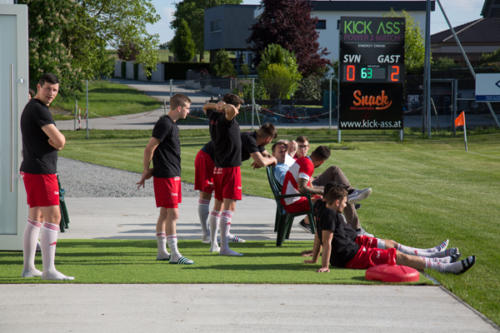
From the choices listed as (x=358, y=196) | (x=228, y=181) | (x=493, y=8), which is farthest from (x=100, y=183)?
(x=493, y=8)

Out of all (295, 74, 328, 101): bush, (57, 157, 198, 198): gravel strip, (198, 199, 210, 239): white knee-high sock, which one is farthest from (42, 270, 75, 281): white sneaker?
(295, 74, 328, 101): bush

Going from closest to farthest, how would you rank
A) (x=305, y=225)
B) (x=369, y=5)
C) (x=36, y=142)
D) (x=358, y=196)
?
(x=36, y=142) → (x=358, y=196) → (x=305, y=225) → (x=369, y=5)

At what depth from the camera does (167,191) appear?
7.52 meters

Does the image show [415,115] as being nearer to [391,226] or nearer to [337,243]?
[391,226]

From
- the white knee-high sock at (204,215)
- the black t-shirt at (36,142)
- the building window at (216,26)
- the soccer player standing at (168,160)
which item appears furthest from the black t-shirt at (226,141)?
the building window at (216,26)

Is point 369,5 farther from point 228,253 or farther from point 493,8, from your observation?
point 228,253

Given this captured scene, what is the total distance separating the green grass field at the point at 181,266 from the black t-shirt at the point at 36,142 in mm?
1121

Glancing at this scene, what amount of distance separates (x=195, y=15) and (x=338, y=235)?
319ft

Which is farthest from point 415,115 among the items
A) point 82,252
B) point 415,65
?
point 82,252

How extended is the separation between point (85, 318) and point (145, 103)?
5049cm

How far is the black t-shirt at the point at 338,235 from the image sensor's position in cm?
716

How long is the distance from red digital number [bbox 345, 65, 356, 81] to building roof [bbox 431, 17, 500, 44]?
45309mm

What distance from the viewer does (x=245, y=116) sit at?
128ft

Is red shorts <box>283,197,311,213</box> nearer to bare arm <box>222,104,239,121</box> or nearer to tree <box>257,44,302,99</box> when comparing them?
bare arm <box>222,104,239,121</box>
